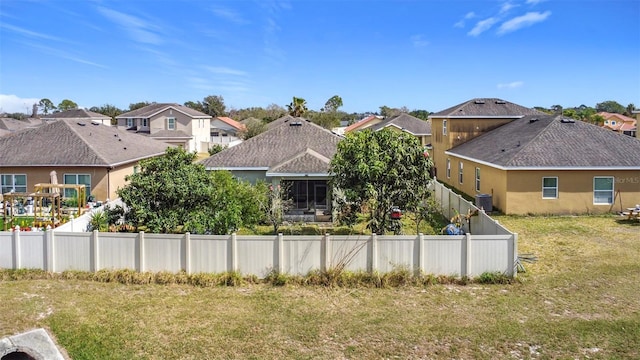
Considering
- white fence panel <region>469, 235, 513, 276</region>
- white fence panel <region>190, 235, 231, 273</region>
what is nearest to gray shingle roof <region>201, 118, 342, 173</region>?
white fence panel <region>190, 235, 231, 273</region>

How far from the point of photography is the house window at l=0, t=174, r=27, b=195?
2917cm

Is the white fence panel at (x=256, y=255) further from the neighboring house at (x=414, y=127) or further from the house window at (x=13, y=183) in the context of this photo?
the neighboring house at (x=414, y=127)

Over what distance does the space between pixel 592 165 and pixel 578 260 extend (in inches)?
389

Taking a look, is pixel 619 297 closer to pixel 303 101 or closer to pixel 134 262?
pixel 134 262

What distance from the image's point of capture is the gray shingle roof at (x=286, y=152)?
24281 mm

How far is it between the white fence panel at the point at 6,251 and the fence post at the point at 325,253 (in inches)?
364

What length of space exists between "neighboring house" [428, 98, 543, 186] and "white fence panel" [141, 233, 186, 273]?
85.5 ft

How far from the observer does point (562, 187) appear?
25500 millimetres

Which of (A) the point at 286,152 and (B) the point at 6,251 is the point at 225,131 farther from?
(B) the point at 6,251

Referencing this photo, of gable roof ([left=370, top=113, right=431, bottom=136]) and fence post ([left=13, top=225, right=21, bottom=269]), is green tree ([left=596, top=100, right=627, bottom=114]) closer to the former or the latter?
gable roof ([left=370, top=113, right=431, bottom=136])

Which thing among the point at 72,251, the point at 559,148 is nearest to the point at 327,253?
the point at 72,251

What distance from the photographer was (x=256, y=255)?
14750 millimetres

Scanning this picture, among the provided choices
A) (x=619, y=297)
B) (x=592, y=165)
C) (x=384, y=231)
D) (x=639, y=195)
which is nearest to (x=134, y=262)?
(x=384, y=231)

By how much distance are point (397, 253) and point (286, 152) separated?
14525 millimetres
